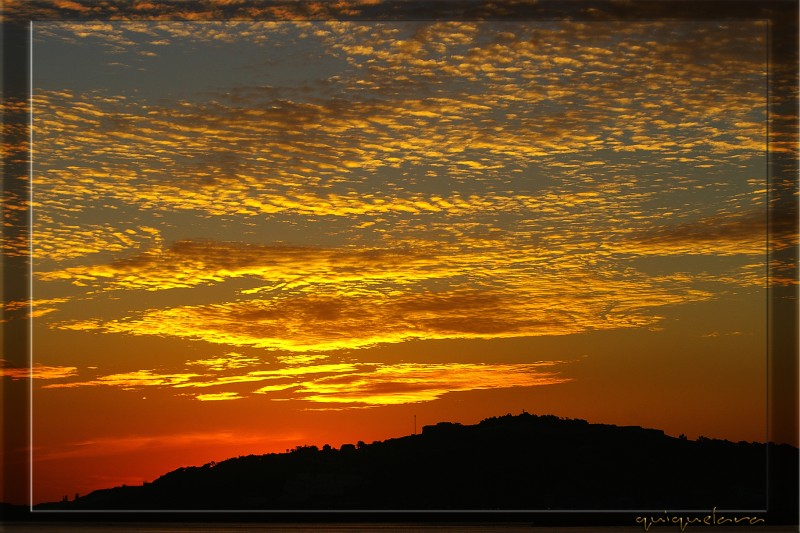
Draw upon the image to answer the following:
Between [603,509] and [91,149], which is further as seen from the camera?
[91,149]

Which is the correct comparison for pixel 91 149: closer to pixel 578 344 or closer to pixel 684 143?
pixel 578 344

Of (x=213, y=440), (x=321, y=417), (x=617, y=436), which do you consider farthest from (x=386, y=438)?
(x=617, y=436)

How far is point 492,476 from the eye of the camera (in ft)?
9.61

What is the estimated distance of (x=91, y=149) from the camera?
303 centimetres

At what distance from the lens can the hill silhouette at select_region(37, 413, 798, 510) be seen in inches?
113

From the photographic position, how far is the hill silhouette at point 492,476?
2.87m

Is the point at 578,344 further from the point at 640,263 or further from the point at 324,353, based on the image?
the point at 324,353

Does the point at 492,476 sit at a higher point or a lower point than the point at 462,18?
lower

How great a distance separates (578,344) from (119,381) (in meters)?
1.56

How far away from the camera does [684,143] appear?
303 cm

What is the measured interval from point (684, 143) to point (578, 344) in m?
0.77

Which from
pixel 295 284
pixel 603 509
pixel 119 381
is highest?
pixel 295 284

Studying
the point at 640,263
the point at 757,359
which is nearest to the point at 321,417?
the point at 640,263

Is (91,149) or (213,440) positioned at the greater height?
(91,149)
